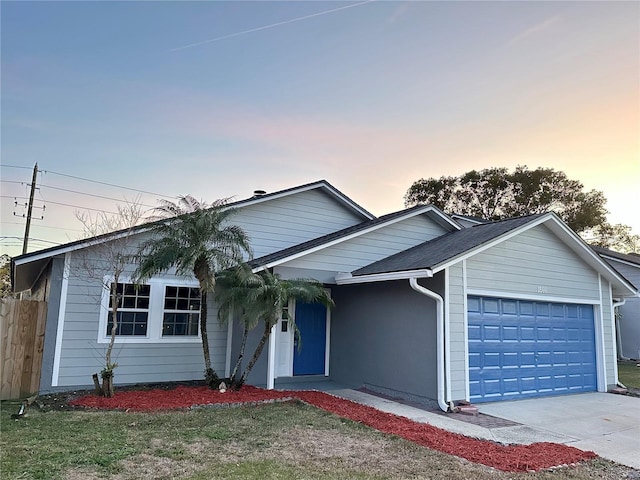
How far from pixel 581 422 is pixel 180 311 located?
8.27 m

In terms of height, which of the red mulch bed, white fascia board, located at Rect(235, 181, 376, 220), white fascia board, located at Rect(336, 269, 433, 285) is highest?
white fascia board, located at Rect(235, 181, 376, 220)

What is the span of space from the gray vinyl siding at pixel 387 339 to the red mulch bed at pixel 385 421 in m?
1.34

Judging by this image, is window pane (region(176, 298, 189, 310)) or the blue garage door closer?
the blue garage door

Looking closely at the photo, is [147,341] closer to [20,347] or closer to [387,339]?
[20,347]

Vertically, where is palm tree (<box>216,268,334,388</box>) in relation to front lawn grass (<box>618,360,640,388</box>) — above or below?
above

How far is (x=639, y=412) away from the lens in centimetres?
852

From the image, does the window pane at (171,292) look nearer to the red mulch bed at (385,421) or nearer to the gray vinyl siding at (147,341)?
the gray vinyl siding at (147,341)

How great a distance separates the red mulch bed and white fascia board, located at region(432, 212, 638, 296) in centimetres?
281

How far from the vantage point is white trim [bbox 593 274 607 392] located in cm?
1091

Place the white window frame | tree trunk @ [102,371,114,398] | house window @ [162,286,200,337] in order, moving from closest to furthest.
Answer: tree trunk @ [102,371,114,398], the white window frame, house window @ [162,286,200,337]

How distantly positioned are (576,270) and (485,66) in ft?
18.5

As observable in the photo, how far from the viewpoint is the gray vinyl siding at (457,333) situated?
8.30m

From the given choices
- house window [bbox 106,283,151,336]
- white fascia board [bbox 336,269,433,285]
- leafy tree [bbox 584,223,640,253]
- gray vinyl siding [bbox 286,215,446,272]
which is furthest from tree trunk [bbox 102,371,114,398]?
leafy tree [bbox 584,223,640,253]

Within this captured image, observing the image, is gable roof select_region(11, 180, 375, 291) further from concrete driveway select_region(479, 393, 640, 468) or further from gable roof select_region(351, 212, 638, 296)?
concrete driveway select_region(479, 393, 640, 468)
